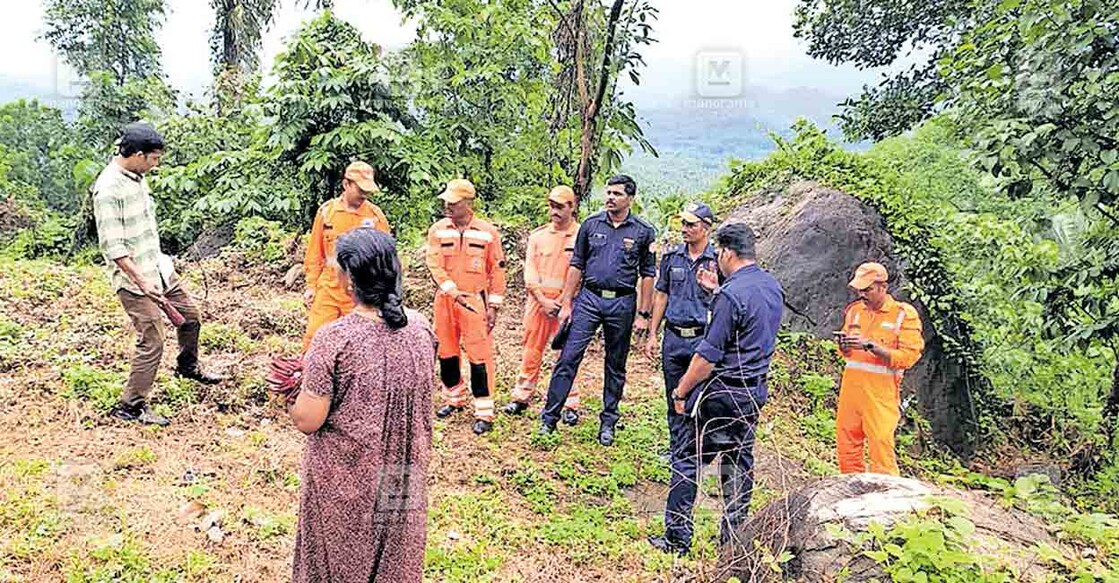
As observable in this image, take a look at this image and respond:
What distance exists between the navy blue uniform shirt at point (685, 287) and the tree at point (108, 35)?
16.7 metres

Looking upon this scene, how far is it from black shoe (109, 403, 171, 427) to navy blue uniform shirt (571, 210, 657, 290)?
2.68m

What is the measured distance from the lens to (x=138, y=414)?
461cm

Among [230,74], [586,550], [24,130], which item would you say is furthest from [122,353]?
[24,130]

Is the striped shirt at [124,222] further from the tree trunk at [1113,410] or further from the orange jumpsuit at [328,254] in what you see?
the tree trunk at [1113,410]

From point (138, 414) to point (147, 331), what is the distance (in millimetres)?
584

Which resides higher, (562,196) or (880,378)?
(562,196)

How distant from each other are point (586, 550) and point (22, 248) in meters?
9.80

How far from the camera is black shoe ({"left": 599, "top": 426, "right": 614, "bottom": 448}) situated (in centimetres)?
528

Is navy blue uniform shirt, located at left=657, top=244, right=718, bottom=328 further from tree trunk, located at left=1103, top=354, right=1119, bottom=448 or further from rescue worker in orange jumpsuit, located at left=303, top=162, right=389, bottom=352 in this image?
tree trunk, located at left=1103, top=354, right=1119, bottom=448

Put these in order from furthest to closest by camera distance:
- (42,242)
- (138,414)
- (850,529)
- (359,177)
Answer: (42,242), (359,177), (138,414), (850,529)

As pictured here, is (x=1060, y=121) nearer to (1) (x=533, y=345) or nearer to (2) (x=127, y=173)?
(1) (x=533, y=345)

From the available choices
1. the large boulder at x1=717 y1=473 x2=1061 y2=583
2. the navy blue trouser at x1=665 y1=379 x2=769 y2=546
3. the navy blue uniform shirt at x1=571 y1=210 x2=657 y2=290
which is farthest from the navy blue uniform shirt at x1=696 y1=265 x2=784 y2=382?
the navy blue uniform shirt at x1=571 y1=210 x2=657 y2=290

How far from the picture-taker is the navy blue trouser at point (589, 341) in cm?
510

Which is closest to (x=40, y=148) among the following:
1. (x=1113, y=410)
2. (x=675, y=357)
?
(x=675, y=357)
